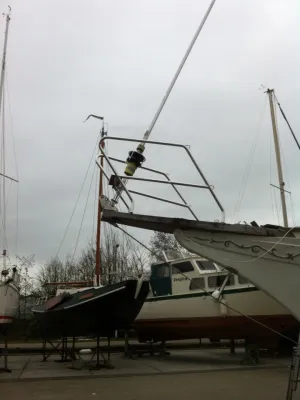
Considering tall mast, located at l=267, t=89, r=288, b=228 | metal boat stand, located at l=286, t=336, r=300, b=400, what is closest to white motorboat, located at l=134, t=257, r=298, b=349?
metal boat stand, located at l=286, t=336, r=300, b=400

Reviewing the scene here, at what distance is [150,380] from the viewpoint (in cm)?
985

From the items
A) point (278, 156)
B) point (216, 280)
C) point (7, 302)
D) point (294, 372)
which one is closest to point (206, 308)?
point (216, 280)

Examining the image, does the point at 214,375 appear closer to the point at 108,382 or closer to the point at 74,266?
the point at 108,382

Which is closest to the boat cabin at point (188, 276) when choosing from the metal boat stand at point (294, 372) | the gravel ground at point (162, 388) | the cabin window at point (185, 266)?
the cabin window at point (185, 266)

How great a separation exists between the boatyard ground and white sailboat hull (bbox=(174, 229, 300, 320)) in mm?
1907

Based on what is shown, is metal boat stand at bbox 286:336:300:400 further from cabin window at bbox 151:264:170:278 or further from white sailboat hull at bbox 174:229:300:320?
cabin window at bbox 151:264:170:278

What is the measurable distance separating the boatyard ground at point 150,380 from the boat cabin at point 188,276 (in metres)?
2.11

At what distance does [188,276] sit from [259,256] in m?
7.13

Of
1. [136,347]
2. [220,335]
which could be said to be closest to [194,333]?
[220,335]

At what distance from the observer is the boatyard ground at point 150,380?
324 inches

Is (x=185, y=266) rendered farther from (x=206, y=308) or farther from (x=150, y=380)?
(x=150, y=380)

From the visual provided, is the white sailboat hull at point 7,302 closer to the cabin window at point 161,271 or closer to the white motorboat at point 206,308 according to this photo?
the white motorboat at point 206,308

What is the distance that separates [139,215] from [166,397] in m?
3.31

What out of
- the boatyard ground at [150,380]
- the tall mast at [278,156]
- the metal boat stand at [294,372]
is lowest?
the boatyard ground at [150,380]
